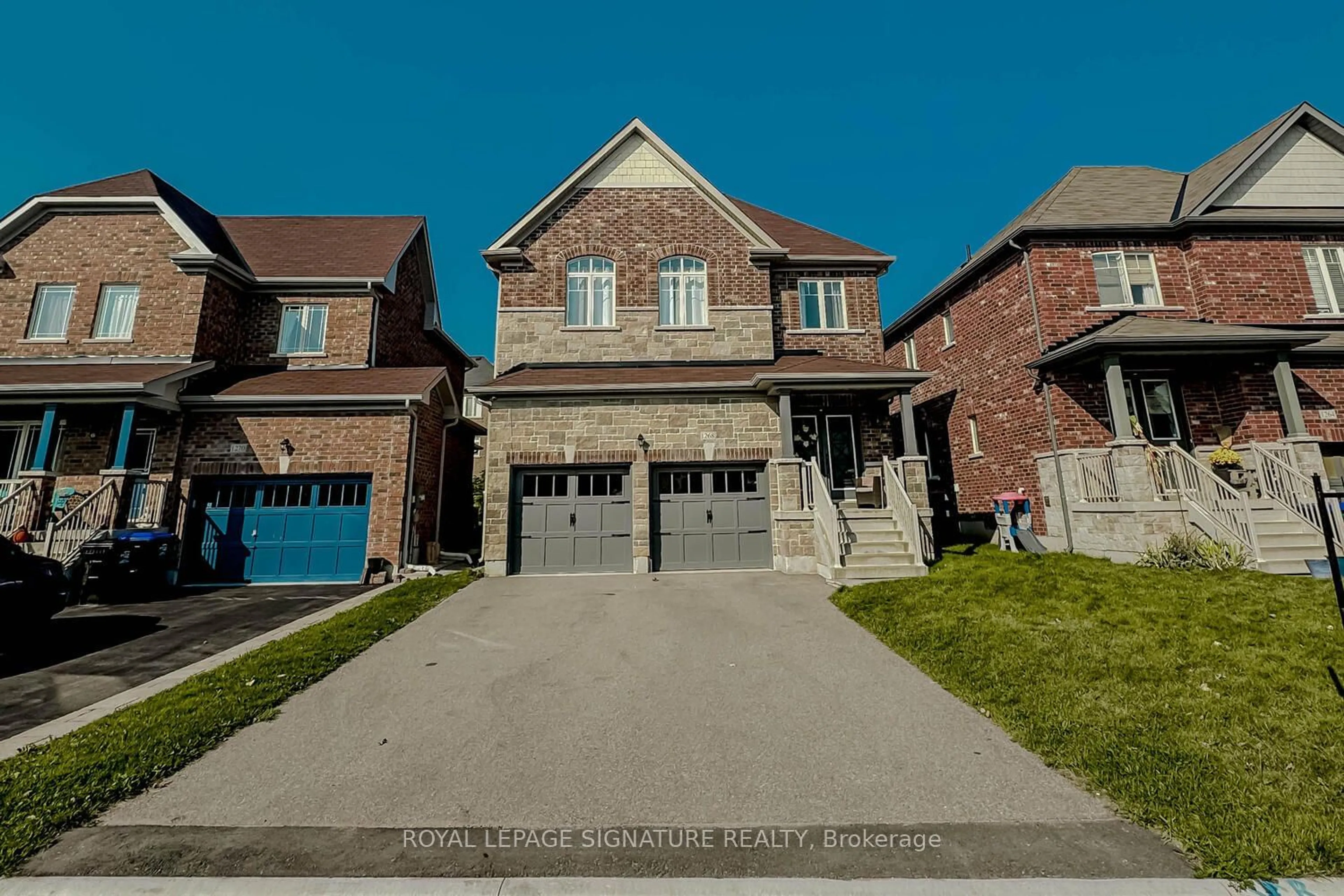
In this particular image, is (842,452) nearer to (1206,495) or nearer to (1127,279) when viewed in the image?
(1206,495)

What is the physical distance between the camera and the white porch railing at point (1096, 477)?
11094 millimetres

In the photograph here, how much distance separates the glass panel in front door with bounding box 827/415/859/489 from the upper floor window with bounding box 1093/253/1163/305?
25.4 ft

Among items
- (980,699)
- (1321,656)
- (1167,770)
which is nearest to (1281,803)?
(1167,770)

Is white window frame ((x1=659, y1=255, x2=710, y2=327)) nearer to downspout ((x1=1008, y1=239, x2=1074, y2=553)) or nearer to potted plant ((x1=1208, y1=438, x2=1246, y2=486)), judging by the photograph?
downspout ((x1=1008, y1=239, x2=1074, y2=553))

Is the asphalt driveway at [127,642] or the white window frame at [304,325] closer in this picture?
the asphalt driveway at [127,642]

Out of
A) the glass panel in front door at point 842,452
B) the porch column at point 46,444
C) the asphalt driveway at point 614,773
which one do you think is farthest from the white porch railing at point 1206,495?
the porch column at point 46,444

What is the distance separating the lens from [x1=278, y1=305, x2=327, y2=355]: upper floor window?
15242mm

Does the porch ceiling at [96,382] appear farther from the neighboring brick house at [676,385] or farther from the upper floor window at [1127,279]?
Answer: the upper floor window at [1127,279]

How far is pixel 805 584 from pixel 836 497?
4033mm

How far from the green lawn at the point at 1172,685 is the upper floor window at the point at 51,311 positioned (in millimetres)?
21550

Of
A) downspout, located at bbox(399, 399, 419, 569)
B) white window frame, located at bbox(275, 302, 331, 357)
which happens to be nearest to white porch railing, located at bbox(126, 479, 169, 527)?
white window frame, located at bbox(275, 302, 331, 357)

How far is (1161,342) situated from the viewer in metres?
11.1

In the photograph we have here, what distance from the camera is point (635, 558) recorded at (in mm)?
11891

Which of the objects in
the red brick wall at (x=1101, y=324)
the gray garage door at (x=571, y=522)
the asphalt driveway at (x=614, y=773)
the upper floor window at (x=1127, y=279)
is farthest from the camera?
the upper floor window at (x=1127, y=279)
